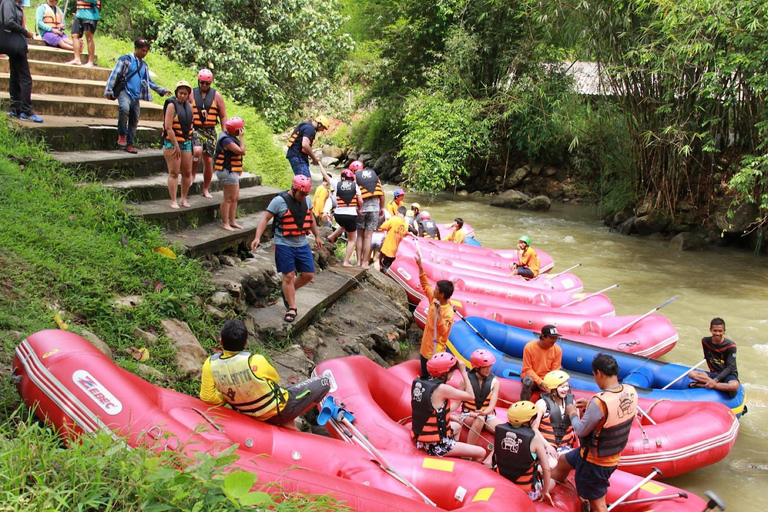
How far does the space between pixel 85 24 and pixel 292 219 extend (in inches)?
219

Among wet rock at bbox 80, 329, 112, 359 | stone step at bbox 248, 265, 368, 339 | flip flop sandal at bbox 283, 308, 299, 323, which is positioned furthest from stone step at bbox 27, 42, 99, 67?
wet rock at bbox 80, 329, 112, 359

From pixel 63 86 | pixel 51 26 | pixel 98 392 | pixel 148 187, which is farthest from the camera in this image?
pixel 51 26

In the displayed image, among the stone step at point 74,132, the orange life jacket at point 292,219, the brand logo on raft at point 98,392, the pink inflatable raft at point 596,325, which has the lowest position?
the pink inflatable raft at point 596,325

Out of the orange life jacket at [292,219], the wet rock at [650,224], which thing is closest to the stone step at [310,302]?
the orange life jacket at [292,219]

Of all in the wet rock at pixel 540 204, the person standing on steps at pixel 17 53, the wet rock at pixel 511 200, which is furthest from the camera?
the wet rock at pixel 511 200

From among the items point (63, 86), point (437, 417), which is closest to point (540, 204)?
point (63, 86)

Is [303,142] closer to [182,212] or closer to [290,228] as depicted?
[182,212]

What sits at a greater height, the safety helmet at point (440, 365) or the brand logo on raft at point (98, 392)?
the brand logo on raft at point (98, 392)

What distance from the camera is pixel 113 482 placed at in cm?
269

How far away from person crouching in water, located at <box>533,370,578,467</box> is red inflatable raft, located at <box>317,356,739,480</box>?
0.53 m

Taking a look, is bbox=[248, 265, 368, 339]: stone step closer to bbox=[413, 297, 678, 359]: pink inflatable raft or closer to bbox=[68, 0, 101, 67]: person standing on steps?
bbox=[413, 297, 678, 359]: pink inflatable raft

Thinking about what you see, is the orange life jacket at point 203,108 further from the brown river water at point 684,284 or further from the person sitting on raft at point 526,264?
the brown river water at point 684,284

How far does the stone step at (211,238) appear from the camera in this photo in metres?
6.65

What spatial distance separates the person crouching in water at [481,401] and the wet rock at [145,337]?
8.54 feet
